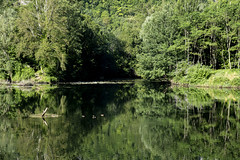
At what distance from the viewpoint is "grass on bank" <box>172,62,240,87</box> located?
37500 mm

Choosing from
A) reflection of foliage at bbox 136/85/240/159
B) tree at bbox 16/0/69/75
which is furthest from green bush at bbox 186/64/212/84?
tree at bbox 16/0/69/75

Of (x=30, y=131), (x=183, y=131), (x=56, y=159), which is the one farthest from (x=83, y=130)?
(x=183, y=131)

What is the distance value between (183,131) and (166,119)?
9.79 feet

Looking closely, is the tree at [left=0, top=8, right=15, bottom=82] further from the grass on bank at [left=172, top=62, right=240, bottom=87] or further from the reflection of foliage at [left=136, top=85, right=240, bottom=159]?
the reflection of foliage at [left=136, top=85, right=240, bottom=159]

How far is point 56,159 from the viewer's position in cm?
1045

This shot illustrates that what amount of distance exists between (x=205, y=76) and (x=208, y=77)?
0.62 m

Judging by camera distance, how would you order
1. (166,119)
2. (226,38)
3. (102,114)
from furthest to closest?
(226,38)
(102,114)
(166,119)

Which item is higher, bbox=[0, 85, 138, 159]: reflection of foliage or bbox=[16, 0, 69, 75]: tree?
bbox=[16, 0, 69, 75]: tree

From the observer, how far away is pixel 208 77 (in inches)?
1612

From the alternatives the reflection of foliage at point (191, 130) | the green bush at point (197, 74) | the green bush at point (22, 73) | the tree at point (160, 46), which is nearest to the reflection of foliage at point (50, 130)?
the reflection of foliage at point (191, 130)

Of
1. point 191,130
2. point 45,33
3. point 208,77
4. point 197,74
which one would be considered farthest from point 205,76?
point 45,33

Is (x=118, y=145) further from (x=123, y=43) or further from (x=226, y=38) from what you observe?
(x=123, y=43)

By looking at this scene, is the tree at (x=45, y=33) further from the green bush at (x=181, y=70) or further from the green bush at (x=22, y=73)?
the green bush at (x=181, y=70)

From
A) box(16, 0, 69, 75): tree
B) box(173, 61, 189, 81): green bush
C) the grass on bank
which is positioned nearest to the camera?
the grass on bank
